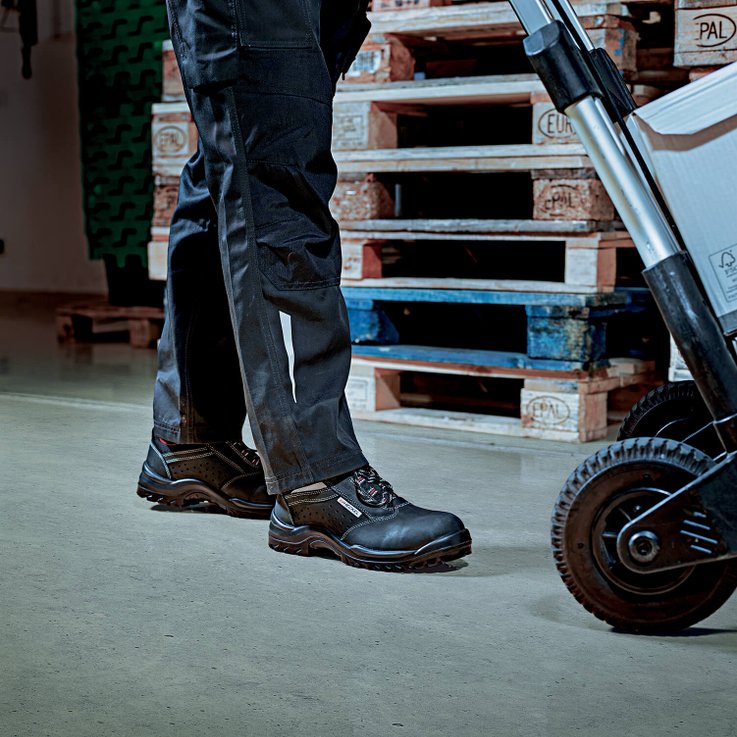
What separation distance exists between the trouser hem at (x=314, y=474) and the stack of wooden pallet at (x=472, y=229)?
4.97 feet

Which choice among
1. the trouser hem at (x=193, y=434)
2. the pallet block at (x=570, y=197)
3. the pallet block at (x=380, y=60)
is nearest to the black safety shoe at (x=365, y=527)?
the trouser hem at (x=193, y=434)

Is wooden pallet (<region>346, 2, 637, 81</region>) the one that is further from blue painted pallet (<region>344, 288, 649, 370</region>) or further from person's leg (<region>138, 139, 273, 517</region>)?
person's leg (<region>138, 139, 273, 517</region>)

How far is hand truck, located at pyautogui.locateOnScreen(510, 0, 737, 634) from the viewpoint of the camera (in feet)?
6.42

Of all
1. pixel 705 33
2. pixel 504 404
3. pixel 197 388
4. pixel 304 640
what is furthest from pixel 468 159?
pixel 304 640

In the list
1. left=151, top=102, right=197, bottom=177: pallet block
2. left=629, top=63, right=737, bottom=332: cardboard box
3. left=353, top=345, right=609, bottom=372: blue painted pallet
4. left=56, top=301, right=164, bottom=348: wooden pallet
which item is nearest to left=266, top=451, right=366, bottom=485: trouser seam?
left=629, top=63, right=737, bottom=332: cardboard box

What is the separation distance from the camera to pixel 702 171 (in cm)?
201

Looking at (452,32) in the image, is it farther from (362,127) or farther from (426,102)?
(362,127)

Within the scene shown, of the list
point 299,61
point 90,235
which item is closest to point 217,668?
point 299,61

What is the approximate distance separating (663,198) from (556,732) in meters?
0.89

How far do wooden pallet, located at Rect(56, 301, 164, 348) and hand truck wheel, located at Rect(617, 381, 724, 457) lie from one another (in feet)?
14.6

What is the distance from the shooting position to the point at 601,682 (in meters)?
1.86

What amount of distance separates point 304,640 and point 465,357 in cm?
213

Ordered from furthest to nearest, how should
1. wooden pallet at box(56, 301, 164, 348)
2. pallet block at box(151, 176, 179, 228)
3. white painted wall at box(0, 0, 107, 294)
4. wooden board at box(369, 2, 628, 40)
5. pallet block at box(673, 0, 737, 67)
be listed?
white painted wall at box(0, 0, 107, 294), wooden pallet at box(56, 301, 164, 348), pallet block at box(151, 176, 179, 228), wooden board at box(369, 2, 628, 40), pallet block at box(673, 0, 737, 67)

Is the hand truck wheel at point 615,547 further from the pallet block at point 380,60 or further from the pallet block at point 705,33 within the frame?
the pallet block at point 380,60
